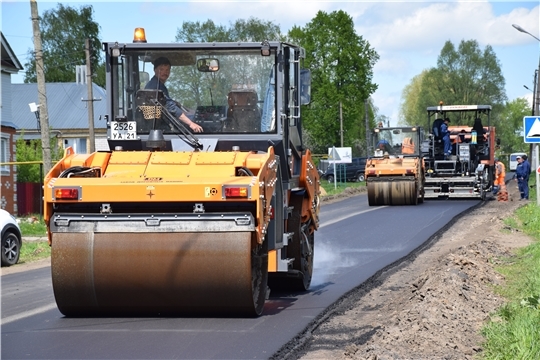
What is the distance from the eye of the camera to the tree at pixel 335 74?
6619 centimetres

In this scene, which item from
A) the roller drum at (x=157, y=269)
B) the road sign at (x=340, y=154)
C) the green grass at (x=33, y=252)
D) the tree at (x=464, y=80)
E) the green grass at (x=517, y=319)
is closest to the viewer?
the green grass at (x=517, y=319)

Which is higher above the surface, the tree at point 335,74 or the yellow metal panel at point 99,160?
the tree at point 335,74

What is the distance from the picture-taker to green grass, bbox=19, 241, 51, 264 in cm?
1786

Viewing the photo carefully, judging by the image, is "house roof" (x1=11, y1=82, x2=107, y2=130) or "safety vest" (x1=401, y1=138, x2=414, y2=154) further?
"house roof" (x1=11, y1=82, x2=107, y2=130)

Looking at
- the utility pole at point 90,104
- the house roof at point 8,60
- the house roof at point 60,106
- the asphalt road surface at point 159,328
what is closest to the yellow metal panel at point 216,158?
the asphalt road surface at point 159,328

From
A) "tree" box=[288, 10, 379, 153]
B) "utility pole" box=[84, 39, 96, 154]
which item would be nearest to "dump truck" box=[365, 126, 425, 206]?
"utility pole" box=[84, 39, 96, 154]

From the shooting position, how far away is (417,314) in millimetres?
8750

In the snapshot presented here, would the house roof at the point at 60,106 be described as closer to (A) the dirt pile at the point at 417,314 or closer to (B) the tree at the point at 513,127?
(A) the dirt pile at the point at 417,314

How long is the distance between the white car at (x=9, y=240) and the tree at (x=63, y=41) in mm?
64562

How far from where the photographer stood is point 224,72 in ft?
34.3

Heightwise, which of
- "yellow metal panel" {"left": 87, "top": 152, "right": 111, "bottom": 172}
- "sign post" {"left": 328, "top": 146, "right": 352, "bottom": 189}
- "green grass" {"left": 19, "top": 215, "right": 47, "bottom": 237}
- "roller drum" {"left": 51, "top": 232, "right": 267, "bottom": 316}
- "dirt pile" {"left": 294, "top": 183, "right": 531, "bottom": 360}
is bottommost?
"green grass" {"left": 19, "top": 215, "right": 47, "bottom": 237}

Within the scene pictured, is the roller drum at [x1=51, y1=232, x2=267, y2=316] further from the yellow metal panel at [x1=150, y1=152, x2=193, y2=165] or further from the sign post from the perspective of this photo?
the sign post

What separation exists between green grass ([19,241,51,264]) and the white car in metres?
0.54

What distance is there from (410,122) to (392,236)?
96.0m
